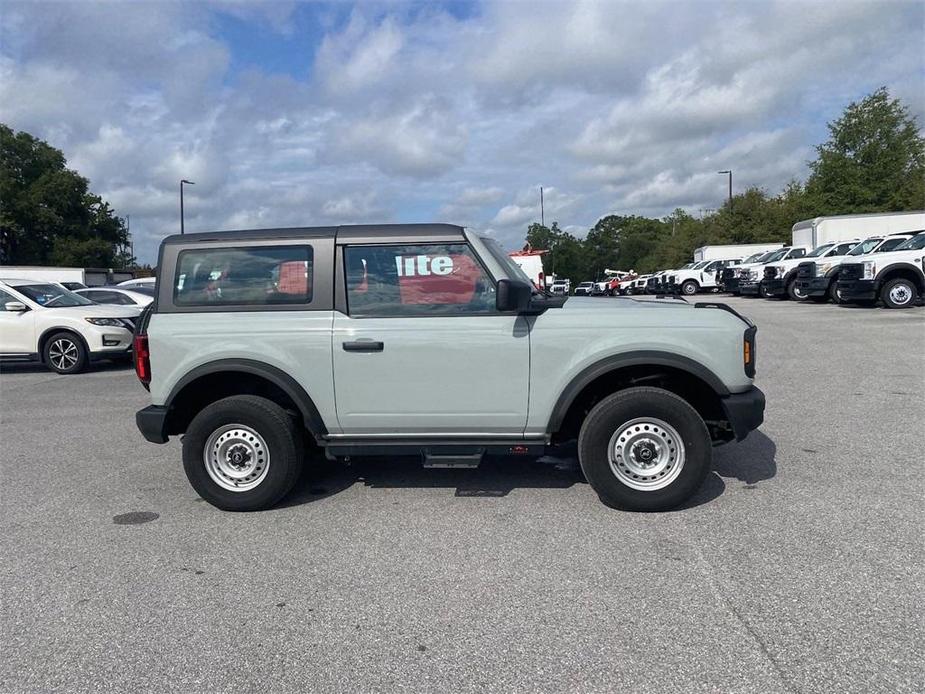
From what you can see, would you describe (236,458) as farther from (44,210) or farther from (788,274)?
(44,210)

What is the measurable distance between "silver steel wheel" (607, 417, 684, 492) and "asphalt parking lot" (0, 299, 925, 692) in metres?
0.26

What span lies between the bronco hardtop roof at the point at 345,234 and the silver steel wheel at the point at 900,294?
55.2ft

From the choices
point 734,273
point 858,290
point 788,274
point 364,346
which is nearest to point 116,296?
point 364,346

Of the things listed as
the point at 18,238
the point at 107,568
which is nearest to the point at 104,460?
the point at 107,568

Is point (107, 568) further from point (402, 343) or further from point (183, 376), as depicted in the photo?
point (402, 343)

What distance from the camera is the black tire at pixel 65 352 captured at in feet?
39.5

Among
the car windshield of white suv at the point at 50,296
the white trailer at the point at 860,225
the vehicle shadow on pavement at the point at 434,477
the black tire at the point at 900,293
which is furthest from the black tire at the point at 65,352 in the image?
the white trailer at the point at 860,225

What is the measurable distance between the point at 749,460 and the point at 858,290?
1463 centimetres

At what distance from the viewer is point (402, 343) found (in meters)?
4.65

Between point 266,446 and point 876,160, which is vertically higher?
point 876,160

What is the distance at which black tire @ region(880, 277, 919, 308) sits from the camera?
17.7m

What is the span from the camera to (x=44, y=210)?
196 feet

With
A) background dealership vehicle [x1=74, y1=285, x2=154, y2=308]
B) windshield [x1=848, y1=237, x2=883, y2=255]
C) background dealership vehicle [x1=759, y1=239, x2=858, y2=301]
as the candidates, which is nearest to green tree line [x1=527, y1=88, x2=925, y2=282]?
background dealership vehicle [x1=759, y1=239, x2=858, y2=301]

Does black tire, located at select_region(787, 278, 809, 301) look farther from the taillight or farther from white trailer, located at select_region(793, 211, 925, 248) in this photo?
the taillight
